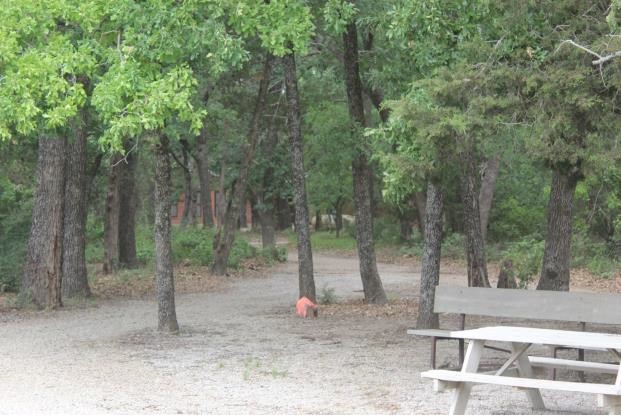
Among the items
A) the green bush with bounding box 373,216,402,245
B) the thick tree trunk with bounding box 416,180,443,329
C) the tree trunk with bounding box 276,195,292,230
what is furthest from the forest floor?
the tree trunk with bounding box 276,195,292,230

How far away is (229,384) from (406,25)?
4.44 metres

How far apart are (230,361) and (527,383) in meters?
5.03

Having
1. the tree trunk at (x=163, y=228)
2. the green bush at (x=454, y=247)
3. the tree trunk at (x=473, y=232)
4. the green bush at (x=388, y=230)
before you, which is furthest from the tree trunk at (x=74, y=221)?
the green bush at (x=388, y=230)

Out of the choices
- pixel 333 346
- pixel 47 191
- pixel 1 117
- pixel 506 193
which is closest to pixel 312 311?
pixel 333 346

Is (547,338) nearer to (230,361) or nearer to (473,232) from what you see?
(230,361)

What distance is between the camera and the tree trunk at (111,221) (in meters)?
26.2

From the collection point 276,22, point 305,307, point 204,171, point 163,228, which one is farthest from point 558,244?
point 204,171

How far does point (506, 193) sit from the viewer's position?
3822cm

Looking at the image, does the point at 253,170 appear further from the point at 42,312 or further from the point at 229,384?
the point at 229,384

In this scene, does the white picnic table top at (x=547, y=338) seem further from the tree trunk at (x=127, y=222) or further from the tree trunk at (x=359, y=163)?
the tree trunk at (x=127, y=222)

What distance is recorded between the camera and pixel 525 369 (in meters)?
9.72

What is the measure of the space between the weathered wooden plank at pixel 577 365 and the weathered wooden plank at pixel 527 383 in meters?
0.85

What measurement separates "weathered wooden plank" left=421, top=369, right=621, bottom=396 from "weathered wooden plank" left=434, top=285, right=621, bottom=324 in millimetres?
2176

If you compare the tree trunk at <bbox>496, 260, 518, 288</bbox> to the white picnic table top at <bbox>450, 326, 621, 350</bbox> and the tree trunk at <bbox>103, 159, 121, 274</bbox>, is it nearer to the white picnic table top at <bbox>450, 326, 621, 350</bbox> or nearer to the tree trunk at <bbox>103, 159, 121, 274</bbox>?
the white picnic table top at <bbox>450, 326, 621, 350</bbox>
